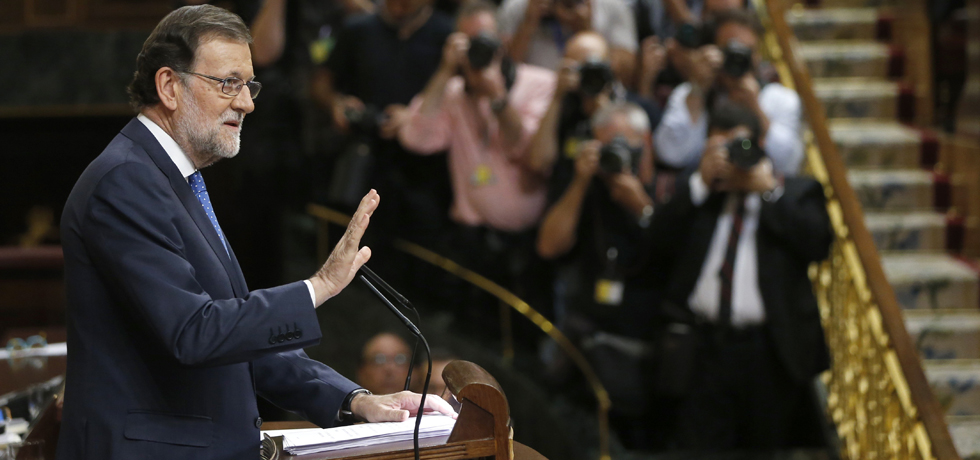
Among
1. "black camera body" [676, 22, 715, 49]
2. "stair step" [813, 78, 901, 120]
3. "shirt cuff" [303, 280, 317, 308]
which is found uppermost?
"shirt cuff" [303, 280, 317, 308]

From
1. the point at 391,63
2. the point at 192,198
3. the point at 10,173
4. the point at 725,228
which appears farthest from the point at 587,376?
the point at 10,173

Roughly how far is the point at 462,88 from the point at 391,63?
0.33 metres

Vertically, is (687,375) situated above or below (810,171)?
below

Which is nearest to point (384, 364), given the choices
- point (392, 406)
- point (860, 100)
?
point (392, 406)

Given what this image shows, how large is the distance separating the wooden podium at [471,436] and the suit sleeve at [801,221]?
216 centimetres

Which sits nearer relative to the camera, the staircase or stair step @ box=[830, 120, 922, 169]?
the staircase

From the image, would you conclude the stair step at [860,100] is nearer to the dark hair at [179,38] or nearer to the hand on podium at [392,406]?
the hand on podium at [392,406]

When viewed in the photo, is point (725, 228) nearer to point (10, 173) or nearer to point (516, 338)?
point (516, 338)

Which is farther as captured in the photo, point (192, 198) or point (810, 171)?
point (810, 171)

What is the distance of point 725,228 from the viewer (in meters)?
3.46

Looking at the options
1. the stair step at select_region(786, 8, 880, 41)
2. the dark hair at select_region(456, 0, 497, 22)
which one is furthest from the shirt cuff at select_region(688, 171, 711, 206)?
the stair step at select_region(786, 8, 880, 41)

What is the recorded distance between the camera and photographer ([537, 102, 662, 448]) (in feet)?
11.8

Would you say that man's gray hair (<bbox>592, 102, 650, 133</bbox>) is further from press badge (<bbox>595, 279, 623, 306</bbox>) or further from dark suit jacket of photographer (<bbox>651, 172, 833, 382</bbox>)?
press badge (<bbox>595, 279, 623, 306</bbox>)

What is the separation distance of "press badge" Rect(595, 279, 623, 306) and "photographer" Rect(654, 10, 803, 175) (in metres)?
0.56
